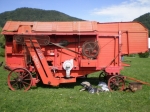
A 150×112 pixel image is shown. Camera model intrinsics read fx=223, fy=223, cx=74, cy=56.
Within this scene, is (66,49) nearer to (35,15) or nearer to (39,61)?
(39,61)

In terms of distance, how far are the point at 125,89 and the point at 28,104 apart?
474cm

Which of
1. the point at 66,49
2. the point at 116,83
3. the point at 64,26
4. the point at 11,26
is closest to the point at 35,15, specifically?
the point at 11,26

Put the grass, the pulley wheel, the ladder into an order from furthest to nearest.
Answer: the pulley wheel, the ladder, the grass

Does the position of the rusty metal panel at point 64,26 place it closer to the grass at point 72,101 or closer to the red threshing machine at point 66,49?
the red threshing machine at point 66,49

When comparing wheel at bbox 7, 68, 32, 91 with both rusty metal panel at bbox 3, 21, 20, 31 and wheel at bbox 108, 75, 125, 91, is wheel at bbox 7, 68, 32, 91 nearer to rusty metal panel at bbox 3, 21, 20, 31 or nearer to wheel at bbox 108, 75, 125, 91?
rusty metal panel at bbox 3, 21, 20, 31

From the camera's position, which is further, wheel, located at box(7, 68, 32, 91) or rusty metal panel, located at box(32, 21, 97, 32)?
rusty metal panel, located at box(32, 21, 97, 32)

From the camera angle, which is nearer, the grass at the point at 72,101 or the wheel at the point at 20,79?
the grass at the point at 72,101

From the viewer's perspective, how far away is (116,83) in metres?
10.5

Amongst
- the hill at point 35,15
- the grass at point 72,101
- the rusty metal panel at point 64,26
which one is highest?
the hill at point 35,15

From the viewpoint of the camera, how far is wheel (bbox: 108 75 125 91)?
10.5 m

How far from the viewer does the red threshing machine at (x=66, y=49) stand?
1038 cm

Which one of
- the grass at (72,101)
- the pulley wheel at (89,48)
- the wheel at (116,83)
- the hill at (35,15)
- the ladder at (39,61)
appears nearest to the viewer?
the grass at (72,101)

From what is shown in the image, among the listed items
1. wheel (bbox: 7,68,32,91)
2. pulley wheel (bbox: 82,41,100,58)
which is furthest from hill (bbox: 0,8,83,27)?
wheel (bbox: 7,68,32,91)

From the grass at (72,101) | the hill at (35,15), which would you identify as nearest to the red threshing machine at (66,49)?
the grass at (72,101)
